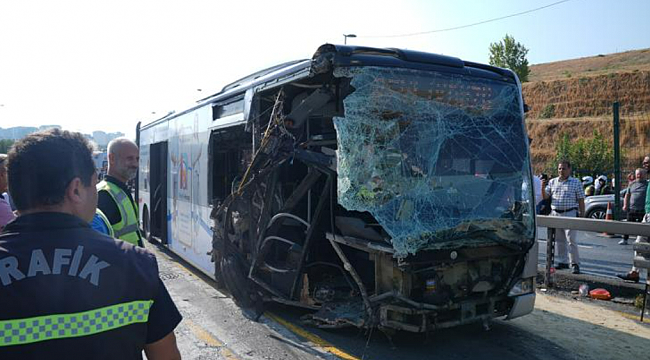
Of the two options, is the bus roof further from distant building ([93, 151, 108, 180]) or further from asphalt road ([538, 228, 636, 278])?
asphalt road ([538, 228, 636, 278])

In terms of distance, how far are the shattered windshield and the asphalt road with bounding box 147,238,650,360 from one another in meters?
1.11

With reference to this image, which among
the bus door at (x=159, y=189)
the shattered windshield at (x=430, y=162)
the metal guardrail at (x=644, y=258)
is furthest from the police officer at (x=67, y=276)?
the bus door at (x=159, y=189)

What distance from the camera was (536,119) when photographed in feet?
191

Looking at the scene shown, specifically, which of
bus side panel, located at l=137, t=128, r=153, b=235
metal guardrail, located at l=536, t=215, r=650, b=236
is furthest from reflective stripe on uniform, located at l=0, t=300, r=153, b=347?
bus side panel, located at l=137, t=128, r=153, b=235

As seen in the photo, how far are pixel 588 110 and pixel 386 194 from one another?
5746 centimetres

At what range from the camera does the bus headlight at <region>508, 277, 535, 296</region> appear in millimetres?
5477

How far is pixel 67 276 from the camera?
65.4 inches

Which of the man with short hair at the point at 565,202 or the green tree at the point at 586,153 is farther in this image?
the green tree at the point at 586,153

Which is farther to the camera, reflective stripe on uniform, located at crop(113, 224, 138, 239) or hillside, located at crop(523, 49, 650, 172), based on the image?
hillside, located at crop(523, 49, 650, 172)

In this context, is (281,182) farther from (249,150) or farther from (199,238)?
(199,238)

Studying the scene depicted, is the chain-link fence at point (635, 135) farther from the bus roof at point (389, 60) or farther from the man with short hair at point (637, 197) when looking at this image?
the bus roof at point (389, 60)

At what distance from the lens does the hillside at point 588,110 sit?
46219mm

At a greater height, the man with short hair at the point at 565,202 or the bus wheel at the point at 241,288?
the man with short hair at the point at 565,202

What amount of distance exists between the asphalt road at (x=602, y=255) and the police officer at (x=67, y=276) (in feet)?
27.3
